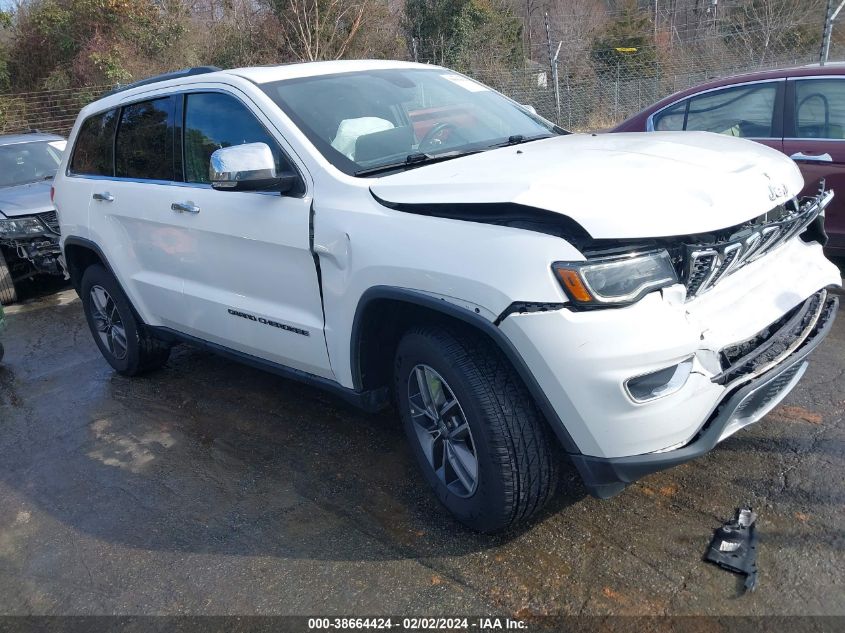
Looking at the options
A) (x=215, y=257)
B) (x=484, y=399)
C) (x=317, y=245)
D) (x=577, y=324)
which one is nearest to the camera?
(x=577, y=324)

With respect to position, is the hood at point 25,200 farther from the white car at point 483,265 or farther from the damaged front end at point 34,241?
the white car at point 483,265

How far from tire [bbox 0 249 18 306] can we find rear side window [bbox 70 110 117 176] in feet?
10.4

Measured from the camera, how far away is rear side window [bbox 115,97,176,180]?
419 centimetres

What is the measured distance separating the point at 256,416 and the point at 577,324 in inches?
101

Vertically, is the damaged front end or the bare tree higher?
the bare tree

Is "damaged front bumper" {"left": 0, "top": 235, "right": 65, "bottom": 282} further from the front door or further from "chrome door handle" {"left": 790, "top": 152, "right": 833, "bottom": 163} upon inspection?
"chrome door handle" {"left": 790, "top": 152, "right": 833, "bottom": 163}

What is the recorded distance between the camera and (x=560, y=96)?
14.9 m

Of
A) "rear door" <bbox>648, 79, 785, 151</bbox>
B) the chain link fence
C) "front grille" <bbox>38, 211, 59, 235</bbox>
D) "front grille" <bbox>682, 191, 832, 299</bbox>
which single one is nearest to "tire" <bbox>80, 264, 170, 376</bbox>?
"front grille" <bbox>38, 211, 59, 235</bbox>

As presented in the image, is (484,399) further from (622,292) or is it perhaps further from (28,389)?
(28,389)

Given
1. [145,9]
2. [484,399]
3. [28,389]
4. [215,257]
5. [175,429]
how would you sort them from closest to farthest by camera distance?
[484,399] → [215,257] → [175,429] → [28,389] → [145,9]

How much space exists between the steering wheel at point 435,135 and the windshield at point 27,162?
6.52m

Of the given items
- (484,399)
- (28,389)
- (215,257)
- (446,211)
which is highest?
(446,211)

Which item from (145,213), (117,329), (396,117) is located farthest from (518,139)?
(117,329)

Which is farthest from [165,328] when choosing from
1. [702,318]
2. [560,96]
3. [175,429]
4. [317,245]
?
[560,96]
